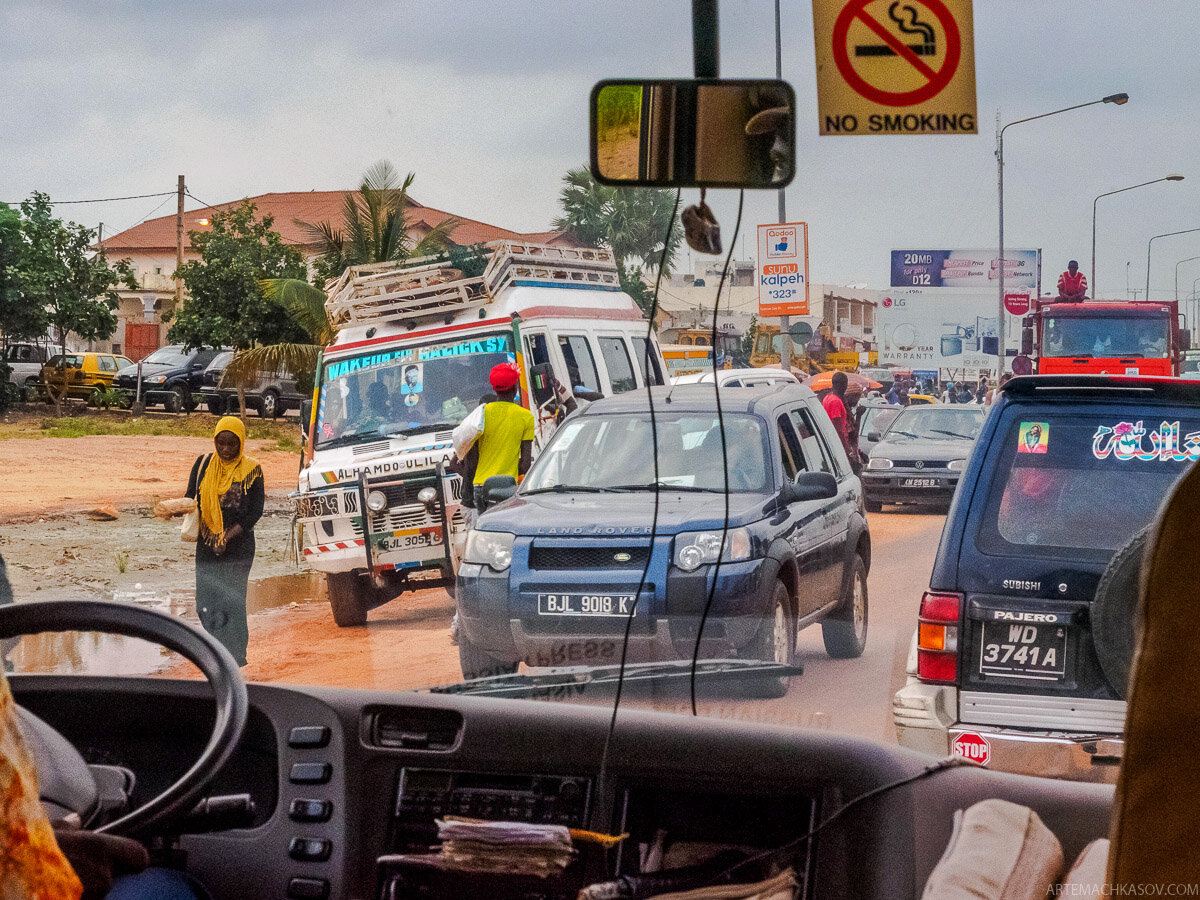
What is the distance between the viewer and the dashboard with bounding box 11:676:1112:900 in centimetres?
220

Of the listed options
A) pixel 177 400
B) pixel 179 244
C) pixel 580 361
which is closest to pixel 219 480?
pixel 179 244

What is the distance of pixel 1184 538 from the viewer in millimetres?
945

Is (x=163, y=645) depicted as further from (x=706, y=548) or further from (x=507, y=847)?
(x=706, y=548)

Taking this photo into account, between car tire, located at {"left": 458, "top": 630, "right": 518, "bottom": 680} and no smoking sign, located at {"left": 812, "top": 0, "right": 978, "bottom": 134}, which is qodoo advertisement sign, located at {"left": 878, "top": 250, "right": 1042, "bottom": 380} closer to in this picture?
no smoking sign, located at {"left": 812, "top": 0, "right": 978, "bottom": 134}

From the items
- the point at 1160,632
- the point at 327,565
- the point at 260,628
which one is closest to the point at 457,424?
the point at 327,565

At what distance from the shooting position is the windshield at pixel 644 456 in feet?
20.5

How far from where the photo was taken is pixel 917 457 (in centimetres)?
1401

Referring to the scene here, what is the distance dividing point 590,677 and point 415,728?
19.1 inches

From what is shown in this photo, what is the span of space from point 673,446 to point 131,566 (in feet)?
26.6

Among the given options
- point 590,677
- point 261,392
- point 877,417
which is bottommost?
point 590,677

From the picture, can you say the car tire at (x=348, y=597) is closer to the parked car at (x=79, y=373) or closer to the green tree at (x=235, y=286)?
the green tree at (x=235, y=286)

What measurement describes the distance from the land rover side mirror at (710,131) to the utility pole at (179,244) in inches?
69.2

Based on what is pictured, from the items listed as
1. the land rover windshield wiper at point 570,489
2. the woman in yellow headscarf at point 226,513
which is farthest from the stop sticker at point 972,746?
the woman in yellow headscarf at point 226,513

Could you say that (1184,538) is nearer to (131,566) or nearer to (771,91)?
(771,91)
